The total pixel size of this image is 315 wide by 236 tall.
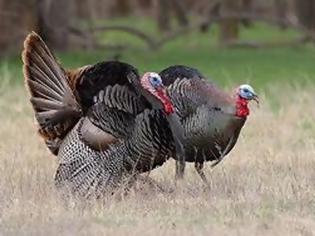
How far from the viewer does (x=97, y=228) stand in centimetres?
698

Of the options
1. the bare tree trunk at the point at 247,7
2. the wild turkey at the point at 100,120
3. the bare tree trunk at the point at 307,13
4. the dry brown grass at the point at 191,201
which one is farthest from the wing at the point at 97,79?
the bare tree trunk at the point at 307,13

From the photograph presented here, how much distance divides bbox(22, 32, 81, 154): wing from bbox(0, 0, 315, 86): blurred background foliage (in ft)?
26.4

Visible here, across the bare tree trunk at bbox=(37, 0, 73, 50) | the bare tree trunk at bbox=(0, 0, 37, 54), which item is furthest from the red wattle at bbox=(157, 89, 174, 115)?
the bare tree trunk at bbox=(37, 0, 73, 50)

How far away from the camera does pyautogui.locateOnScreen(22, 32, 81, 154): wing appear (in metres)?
8.54

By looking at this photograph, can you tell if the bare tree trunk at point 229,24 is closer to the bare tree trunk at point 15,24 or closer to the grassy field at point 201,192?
the bare tree trunk at point 15,24

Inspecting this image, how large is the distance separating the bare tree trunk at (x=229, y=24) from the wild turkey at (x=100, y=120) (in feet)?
51.0

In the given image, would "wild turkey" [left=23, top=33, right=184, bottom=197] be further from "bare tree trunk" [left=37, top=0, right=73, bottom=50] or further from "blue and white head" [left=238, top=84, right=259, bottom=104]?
"bare tree trunk" [left=37, top=0, right=73, bottom=50]

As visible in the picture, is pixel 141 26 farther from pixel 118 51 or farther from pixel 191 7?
pixel 118 51

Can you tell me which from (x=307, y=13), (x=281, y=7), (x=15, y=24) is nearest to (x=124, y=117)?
(x=15, y=24)

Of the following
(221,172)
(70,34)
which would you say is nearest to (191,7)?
(70,34)

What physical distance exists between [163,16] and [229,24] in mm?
2886

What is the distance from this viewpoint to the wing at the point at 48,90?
8.54 m

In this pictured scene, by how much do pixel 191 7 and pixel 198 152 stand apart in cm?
2607

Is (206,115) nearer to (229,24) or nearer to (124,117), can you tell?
(124,117)
